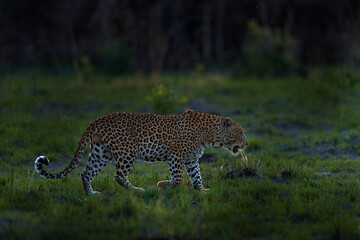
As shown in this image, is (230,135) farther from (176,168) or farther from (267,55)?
(267,55)

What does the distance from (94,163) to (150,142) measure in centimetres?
85

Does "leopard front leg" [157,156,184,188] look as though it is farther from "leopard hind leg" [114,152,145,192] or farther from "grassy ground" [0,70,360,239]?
"leopard hind leg" [114,152,145,192]

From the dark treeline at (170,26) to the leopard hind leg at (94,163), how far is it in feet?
57.6

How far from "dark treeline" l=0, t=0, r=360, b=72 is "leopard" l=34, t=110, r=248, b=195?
1716 centimetres

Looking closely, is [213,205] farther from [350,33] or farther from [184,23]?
[184,23]

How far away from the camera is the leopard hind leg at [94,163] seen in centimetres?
704

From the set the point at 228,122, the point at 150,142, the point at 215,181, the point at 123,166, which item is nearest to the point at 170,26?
the point at 228,122

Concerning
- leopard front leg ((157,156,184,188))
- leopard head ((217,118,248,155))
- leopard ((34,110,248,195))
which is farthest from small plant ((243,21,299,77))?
leopard front leg ((157,156,184,188))

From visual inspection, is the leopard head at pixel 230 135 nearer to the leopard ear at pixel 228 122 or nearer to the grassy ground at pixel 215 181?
the leopard ear at pixel 228 122

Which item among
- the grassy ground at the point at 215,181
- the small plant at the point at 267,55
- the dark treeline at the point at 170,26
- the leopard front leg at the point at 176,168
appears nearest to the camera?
the grassy ground at the point at 215,181

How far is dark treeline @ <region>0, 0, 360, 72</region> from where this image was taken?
83.1ft

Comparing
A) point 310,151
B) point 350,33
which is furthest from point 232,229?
point 350,33

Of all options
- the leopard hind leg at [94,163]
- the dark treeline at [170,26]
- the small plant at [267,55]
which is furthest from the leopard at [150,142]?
the dark treeline at [170,26]

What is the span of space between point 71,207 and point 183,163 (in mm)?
1893
